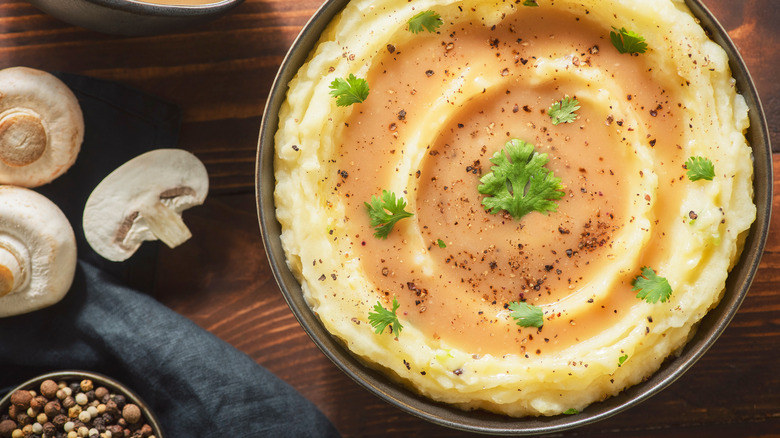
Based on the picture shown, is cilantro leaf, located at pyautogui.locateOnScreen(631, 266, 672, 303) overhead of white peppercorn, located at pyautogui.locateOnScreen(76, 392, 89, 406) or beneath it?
overhead

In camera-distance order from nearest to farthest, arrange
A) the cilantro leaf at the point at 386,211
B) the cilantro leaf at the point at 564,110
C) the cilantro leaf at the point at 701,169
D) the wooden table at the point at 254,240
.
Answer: the cilantro leaf at the point at 701,169 < the cilantro leaf at the point at 386,211 < the cilantro leaf at the point at 564,110 < the wooden table at the point at 254,240

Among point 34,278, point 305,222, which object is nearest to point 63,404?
point 34,278

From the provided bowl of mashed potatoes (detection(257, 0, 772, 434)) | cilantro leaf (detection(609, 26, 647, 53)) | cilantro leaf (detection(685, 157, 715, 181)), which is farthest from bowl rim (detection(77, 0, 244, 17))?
cilantro leaf (detection(685, 157, 715, 181))

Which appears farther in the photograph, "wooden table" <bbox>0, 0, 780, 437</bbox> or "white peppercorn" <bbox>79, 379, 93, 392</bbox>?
"wooden table" <bbox>0, 0, 780, 437</bbox>

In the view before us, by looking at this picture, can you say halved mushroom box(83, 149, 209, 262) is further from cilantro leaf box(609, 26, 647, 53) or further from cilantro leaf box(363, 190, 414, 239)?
cilantro leaf box(609, 26, 647, 53)

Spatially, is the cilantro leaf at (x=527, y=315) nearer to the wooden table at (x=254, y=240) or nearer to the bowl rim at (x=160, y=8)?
the wooden table at (x=254, y=240)

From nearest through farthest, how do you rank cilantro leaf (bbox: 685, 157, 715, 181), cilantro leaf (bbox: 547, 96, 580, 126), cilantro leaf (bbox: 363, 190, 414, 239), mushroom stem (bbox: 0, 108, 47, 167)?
cilantro leaf (bbox: 685, 157, 715, 181) → cilantro leaf (bbox: 363, 190, 414, 239) → cilantro leaf (bbox: 547, 96, 580, 126) → mushroom stem (bbox: 0, 108, 47, 167)

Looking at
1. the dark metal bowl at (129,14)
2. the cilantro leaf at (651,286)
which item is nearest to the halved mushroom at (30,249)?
the dark metal bowl at (129,14)

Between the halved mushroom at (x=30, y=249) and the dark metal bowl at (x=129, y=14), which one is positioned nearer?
the dark metal bowl at (x=129, y=14)
